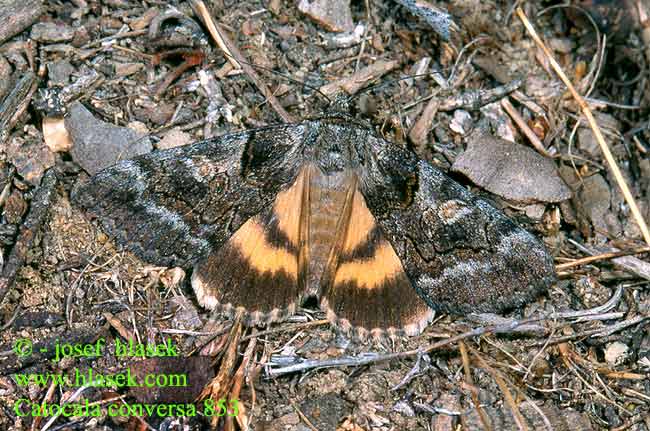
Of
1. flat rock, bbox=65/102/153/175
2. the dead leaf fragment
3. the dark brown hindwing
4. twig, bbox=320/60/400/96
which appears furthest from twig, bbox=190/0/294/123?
the dead leaf fragment

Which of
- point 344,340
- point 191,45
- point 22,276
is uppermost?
point 191,45

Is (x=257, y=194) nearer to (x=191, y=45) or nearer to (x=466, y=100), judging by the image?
(x=191, y=45)

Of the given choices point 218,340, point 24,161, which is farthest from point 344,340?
point 24,161

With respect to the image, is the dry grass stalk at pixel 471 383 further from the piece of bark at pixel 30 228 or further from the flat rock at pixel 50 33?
the flat rock at pixel 50 33

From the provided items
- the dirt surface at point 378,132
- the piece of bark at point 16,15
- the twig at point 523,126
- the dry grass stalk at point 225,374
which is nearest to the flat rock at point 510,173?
the dirt surface at point 378,132

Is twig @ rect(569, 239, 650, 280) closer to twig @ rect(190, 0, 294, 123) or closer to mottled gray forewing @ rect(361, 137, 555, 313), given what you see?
mottled gray forewing @ rect(361, 137, 555, 313)

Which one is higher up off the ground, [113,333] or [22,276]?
[22,276]

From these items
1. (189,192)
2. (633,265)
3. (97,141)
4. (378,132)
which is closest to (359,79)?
(378,132)
